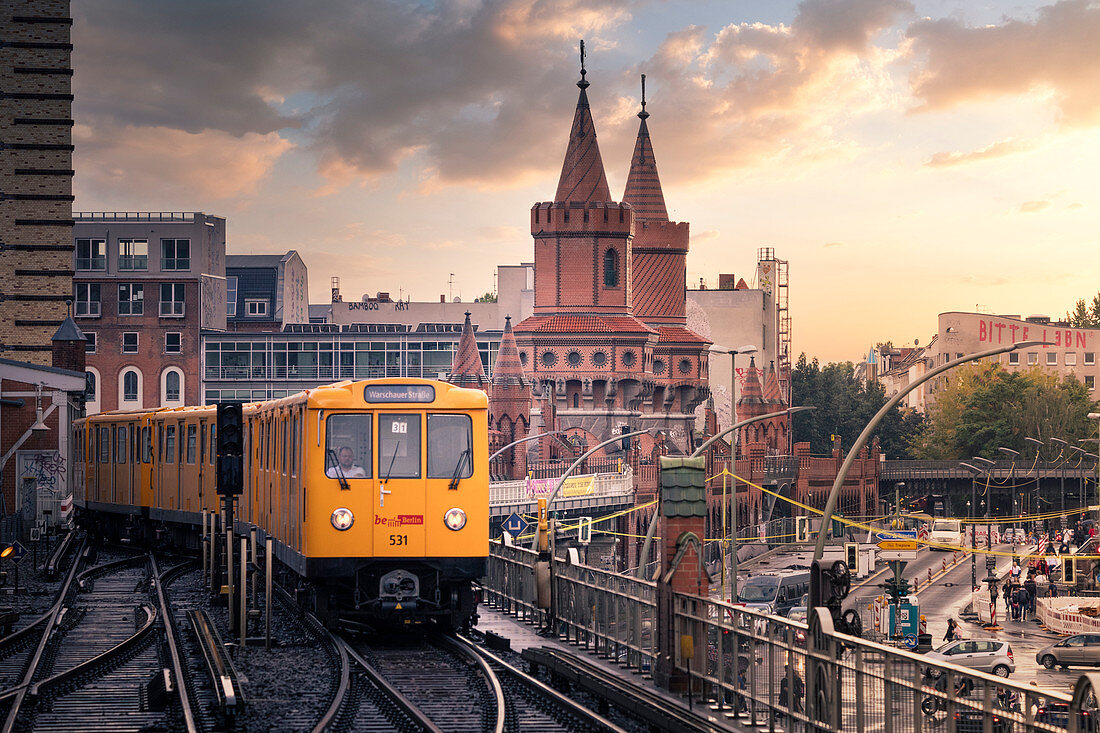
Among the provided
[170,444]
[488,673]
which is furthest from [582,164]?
[488,673]

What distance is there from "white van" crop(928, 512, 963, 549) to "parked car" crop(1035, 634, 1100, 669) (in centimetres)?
3887

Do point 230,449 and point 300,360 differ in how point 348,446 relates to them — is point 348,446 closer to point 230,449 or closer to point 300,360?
point 230,449

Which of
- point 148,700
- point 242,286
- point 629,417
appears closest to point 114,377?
point 242,286

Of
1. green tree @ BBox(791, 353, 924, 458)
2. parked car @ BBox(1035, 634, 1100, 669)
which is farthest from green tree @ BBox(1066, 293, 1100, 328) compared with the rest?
parked car @ BBox(1035, 634, 1100, 669)

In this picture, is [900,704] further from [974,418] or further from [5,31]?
[974,418]

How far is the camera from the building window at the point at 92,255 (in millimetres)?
102625

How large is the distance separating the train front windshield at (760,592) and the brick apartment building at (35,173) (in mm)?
29392

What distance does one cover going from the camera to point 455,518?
19.9m

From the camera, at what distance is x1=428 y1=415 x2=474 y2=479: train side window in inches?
784

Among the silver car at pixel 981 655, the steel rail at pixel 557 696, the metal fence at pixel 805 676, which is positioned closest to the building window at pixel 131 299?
the silver car at pixel 981 655

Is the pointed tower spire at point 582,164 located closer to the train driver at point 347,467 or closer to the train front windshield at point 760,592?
the train front windshield at point 760,592

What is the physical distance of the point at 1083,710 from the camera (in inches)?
379

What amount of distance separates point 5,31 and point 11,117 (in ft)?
10.9

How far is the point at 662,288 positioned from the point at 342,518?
89612 millimetres
